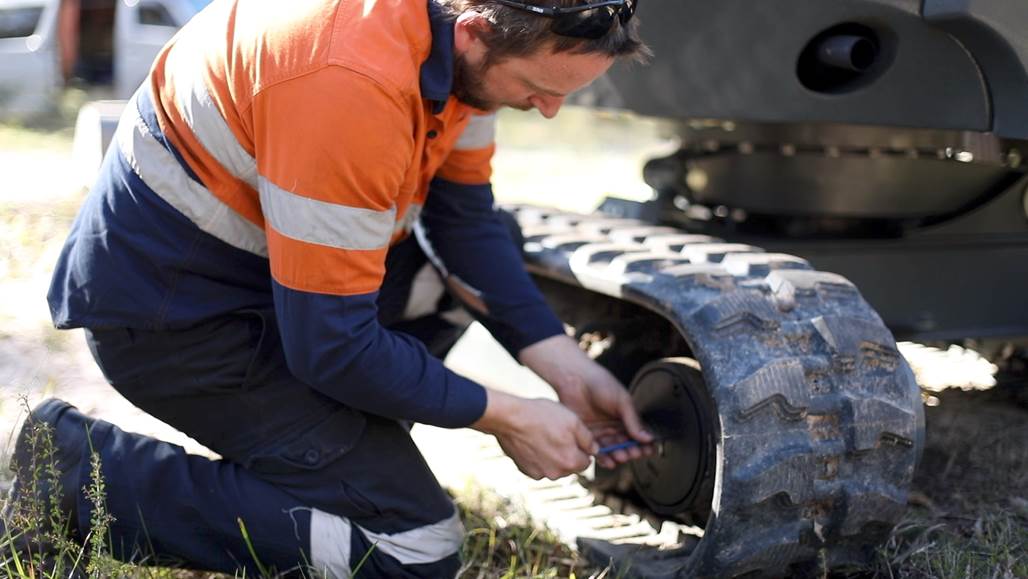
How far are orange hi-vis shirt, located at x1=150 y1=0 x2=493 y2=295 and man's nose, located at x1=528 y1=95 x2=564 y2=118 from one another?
0.46ft

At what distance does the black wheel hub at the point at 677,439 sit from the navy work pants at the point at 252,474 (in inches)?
17.5

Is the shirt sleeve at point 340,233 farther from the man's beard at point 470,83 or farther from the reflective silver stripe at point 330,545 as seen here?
the reflective silver stripe at point 330,545

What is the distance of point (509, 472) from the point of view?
9.30 ft

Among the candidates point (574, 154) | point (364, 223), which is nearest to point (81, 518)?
point (364, 223)

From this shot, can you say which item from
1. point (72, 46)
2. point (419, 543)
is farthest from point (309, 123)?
point (72, 46)

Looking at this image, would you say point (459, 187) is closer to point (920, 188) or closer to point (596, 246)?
point (596, 246)

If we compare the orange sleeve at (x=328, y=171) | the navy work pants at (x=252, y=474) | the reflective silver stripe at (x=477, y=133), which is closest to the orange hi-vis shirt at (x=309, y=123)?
the orange sleeve at (x=328, y=171)

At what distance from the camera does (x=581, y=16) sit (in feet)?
5.96

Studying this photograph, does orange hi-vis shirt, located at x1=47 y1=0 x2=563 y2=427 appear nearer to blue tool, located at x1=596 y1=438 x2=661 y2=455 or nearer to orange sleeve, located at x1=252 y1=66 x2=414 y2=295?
orange sleeve, located at x1=252 y1=66 x2=414 y2=295

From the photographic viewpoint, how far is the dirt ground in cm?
221

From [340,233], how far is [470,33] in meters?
0.36

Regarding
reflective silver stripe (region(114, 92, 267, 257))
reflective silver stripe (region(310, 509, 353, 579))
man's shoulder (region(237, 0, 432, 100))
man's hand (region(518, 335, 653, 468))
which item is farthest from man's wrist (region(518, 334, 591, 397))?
man's shoulder (region(237, 0, 432, 100))

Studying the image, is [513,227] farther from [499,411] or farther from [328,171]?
[328,171]

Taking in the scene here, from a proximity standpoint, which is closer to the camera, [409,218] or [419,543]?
[419,543]
